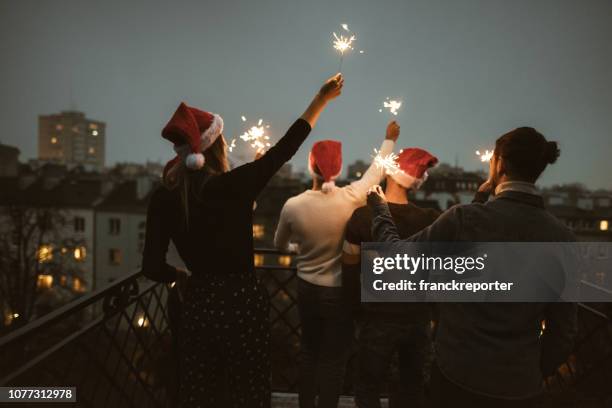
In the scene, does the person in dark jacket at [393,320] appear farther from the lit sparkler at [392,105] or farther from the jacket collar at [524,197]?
the jacket collar at [524,197]

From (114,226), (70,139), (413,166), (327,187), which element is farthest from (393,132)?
(70,139)

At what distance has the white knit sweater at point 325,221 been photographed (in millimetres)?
2539

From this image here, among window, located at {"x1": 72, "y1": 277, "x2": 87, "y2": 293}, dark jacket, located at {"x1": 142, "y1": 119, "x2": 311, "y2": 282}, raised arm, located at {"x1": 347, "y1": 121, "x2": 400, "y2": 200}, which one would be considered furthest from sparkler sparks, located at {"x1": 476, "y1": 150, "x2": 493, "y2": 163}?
window, located at {"x1": 72, "y1": 277, "x2": 87, "y2": 293}

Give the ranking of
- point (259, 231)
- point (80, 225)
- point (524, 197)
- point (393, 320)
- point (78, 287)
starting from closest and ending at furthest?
A: point (524, 197) → point (393, 320) → point (259, 231) → point (78, 287) → point (80, 225)

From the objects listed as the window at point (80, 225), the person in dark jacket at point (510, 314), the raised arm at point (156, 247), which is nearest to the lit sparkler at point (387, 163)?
the person in dark jacket at point (510, 314)

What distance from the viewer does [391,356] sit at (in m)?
2.40

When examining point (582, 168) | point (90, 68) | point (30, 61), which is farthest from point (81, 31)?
point (582, 168)

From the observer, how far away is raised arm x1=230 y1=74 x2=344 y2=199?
1643 mm

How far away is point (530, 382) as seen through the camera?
1587 millimetres

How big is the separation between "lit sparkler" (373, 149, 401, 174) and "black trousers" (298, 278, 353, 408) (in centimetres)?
90

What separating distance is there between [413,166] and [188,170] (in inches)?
62.4

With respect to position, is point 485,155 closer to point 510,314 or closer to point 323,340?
point 510,314

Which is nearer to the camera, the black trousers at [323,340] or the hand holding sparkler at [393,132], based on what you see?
the black trousers at [323,340]

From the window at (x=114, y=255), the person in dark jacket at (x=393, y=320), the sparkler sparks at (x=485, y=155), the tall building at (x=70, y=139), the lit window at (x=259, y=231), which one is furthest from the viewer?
the tall building at (x=70, y=139)
